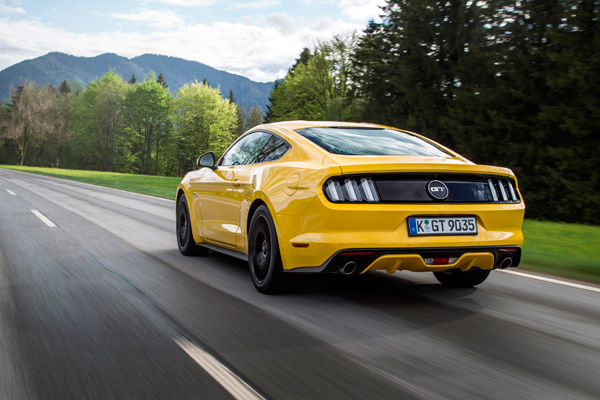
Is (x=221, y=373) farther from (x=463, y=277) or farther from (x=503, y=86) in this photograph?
(x=503, y=86)

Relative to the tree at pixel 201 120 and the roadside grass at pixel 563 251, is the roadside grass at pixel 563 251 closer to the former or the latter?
the roadside grass at pixel 563 251

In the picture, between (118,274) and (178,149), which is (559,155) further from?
(178,149)

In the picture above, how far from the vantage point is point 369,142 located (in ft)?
16.6

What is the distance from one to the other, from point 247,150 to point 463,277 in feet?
8.00

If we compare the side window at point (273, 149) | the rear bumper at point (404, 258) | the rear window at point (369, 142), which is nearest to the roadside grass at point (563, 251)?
the rear bumper at point (404, 258)

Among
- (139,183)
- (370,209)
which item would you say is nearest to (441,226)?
(370,209)

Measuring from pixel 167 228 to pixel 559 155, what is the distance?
359 inches

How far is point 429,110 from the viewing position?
18203 millimetres

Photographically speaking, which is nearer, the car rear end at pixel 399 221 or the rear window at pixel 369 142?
the car rear end at pixel 399 221

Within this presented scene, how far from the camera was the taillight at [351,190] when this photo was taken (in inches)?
168

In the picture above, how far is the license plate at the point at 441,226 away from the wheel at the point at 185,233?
11.4 feet

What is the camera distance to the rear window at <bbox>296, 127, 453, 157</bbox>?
4820 mm

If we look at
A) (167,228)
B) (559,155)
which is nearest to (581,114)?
(559,155)

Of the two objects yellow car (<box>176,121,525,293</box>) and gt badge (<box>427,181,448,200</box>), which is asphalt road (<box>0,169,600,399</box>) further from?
gt badge (<box>427,181,448,200</box>)
